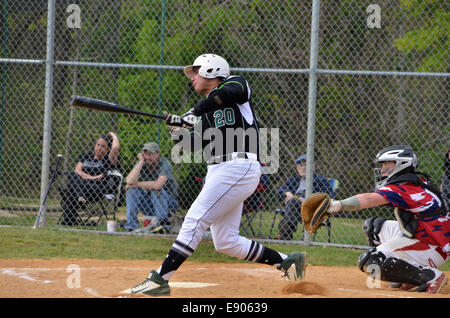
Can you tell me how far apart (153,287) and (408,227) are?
2.12 m

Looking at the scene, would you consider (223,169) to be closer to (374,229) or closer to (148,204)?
(374,229)

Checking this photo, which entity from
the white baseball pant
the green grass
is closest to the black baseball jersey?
the white baseball pant

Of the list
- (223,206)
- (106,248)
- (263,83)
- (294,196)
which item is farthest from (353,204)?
(263,83)

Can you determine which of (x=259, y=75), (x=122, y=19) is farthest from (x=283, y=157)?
(x=122, y=19)

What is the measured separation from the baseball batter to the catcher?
0.50 m

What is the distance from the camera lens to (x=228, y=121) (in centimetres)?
475

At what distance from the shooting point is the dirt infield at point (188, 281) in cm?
463

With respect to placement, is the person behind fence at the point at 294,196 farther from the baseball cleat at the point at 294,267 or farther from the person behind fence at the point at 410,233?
the baseball cleat at the point at 294,267

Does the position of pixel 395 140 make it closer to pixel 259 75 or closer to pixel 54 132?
pixel 259 75

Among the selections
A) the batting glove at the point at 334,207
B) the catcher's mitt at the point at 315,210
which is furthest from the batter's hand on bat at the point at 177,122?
the batting glove at the point at 334,207

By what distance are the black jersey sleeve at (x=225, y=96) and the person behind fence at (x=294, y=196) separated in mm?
3431

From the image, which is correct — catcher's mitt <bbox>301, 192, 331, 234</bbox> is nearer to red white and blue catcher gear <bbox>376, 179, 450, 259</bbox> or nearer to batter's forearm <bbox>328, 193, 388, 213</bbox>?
batter's forearm <bbox>328, 193, 388, 213</bbox>

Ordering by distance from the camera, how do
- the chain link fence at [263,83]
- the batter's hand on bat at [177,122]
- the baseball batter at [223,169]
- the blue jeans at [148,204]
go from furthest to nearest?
the chain link fence at [263,83]
the blue jeans at [148,204]
the batter's hand on bat at [177,122]
the baseball batter at [223,169]

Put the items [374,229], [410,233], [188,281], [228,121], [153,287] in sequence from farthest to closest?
[374,229]
[188,281]
[410,233]
[228,121]
[153,287]
